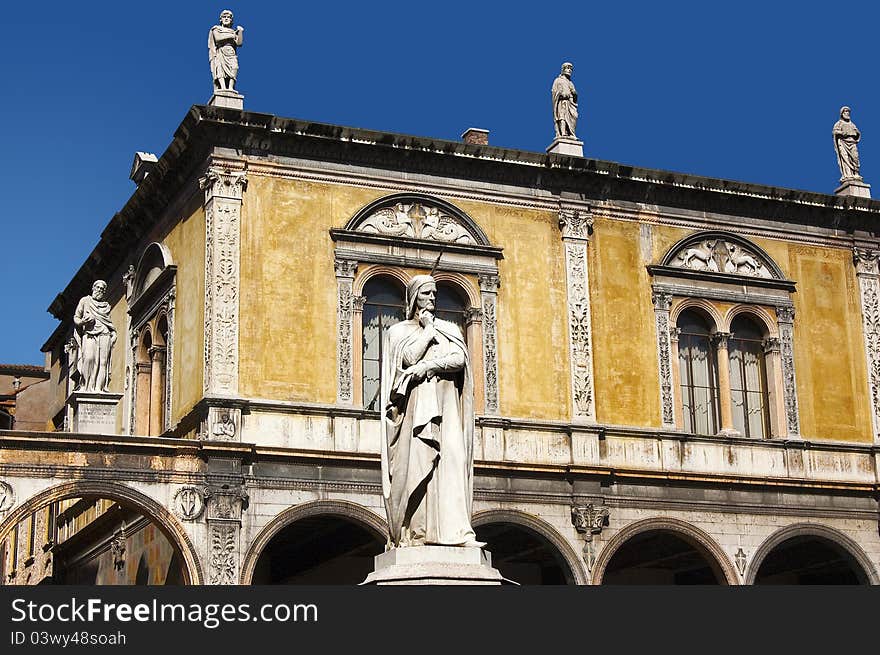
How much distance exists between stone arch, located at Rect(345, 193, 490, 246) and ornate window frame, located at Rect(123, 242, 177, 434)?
136 inches

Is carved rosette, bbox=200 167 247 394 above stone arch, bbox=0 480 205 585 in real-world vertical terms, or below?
above

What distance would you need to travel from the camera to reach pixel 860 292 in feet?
93.4

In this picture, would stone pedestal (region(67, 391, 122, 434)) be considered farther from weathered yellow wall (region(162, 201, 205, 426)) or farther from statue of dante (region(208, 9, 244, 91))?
statue of dante (region(208, 9, 244, 91))

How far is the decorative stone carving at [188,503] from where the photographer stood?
73.8 ft

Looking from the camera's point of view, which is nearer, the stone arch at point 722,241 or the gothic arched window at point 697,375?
the gothic arched window at point 697,375

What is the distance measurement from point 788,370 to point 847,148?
16.4 ft

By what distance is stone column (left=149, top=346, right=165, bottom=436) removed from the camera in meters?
26.9

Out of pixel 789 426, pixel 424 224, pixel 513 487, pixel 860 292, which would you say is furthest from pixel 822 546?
pixel 424 224

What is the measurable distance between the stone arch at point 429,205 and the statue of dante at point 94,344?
14.1 feet

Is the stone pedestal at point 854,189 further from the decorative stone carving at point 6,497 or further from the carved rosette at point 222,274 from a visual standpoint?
the decorative stone carving at point 6,497

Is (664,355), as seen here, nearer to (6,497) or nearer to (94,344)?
(94,344)

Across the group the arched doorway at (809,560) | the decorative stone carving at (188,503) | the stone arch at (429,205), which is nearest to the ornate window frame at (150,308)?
the decorative stone carving at (188,503)

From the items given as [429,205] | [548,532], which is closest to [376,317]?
[429,205]

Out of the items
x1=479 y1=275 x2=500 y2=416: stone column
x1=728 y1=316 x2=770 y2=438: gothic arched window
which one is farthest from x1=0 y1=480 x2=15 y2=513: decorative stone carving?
x1=728 y1=316 x2=770 y2=438: gothic arched window
